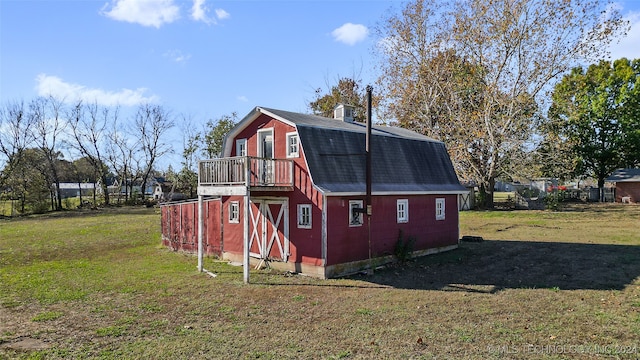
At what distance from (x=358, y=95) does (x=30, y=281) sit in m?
38.5

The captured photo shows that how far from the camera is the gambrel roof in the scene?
14.8m

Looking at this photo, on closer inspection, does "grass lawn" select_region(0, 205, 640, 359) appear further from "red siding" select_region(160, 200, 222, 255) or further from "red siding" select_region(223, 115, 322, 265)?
"red siding" select_region(223, 115, 322, 265)

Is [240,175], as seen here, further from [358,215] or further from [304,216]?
[358,215]

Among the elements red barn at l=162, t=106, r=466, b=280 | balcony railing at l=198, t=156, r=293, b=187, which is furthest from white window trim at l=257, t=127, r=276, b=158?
balcony railing at l=198, t=156, r=293, b=187

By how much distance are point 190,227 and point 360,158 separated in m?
8.39

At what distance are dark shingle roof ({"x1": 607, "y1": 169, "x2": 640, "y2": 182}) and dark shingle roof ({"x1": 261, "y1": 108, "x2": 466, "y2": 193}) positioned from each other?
3612 cm

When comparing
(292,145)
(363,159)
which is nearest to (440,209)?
(363,159)

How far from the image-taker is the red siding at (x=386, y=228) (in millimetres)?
14281

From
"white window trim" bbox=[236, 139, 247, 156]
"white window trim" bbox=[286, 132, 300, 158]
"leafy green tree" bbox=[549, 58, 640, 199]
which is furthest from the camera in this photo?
"leafy green tree" bbox=[549, 58, 640, 199]

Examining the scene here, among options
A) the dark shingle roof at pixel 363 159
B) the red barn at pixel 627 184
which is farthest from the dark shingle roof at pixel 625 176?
the dark shingle roof at pixel 363 159

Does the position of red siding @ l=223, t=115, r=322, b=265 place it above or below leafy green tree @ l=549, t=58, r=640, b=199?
below

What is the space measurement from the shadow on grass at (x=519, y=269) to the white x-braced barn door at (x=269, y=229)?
2.92 metres

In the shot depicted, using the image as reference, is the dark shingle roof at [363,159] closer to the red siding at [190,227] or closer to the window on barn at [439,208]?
the window on barn at [439,208]

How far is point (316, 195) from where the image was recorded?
14195 mm
